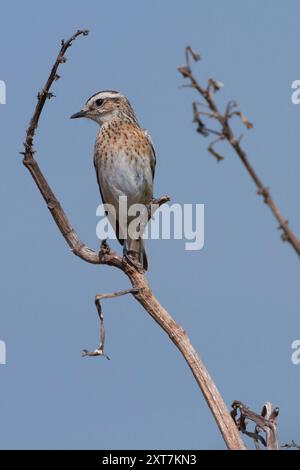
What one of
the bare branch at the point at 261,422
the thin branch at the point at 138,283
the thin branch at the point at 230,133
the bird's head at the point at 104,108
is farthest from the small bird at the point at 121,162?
the thin branch at the point at 230,133

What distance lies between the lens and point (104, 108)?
29.3 feet

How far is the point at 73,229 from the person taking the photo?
421 cm

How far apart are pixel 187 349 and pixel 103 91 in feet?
20.9

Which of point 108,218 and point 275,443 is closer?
point 275,443

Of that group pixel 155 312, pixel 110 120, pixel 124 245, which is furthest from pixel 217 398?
pixel 110 120

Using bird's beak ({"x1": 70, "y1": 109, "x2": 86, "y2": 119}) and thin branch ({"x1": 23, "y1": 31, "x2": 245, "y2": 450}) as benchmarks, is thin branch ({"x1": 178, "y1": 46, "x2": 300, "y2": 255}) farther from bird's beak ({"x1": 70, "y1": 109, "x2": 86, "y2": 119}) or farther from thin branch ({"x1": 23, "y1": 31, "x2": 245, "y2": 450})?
bird's beak ({"x1": 70, "y1": 109, "x2": 86, "y2": 119})

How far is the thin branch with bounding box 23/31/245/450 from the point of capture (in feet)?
8.75

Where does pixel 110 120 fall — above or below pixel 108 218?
above

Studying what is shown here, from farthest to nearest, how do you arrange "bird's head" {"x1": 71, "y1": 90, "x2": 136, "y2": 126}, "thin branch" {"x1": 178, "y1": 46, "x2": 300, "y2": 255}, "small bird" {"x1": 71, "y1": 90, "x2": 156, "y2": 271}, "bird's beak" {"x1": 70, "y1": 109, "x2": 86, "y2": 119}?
1. "bird's head" {"x1": 71, "y1": 90, "x2": 136, "y2": 126}
2. "bird's beak" {"x1": 70, "y1": 109, "x2": 86, "y2": 119}
3. "small bird" {"x1": 71, "y1": 90, "x2": 156, "y2": 271}
4. "thin branch" {"x1": 178, "y1": 46, "x2": 300, "y2": 255}

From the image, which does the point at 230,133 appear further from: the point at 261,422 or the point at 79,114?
the point at 79,114

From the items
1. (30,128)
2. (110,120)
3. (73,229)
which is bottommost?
(73,229)

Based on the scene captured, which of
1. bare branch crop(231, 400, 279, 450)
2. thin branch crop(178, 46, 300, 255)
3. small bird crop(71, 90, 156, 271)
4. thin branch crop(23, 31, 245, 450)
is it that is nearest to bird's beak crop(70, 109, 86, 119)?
small bird crop(71, 90, 156, 271)

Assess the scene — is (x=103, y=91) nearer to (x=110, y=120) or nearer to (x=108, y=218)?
(x=110, y=120)

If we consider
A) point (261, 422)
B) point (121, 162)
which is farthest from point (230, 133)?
point (121, 162)
